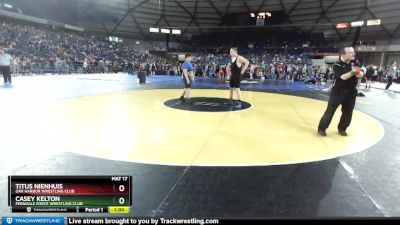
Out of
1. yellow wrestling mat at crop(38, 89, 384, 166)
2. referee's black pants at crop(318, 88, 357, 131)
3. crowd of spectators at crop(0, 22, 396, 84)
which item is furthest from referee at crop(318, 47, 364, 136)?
crowd of spectators at crop(0, 22, 396, 84)

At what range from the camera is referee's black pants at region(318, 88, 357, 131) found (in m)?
4.65

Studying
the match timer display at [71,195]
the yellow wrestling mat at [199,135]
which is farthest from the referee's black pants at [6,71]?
the match timer display at [71,195]

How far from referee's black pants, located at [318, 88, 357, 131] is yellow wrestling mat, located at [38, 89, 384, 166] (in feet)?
0.77

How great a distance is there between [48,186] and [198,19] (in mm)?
41053

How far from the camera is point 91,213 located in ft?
6.96

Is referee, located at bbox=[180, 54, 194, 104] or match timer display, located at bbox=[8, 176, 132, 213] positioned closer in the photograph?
match timer display, located at bbox=[8, 176, 132, 213]

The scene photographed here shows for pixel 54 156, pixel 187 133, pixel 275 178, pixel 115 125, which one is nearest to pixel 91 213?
pixel 54 156

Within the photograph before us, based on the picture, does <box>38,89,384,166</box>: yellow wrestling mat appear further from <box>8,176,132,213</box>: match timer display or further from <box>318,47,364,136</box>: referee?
<box>8,176,132,213</box>: match timer display

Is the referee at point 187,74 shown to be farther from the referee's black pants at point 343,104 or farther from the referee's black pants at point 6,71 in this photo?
the referee's black pants at point 6,71

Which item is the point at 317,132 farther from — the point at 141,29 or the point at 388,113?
the point at 141,29

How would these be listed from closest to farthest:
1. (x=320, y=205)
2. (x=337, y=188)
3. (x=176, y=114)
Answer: (x=320, y=205)
(x=337, y=188)
(x=176, y=114)

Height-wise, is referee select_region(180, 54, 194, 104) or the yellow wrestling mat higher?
referee select_region(180, 54, 194, 104)

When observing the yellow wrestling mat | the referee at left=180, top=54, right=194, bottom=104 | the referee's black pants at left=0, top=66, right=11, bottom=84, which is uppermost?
the referee at left=180, top=54, right=194, bottom=104

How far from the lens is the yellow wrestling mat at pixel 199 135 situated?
3.49 metres
